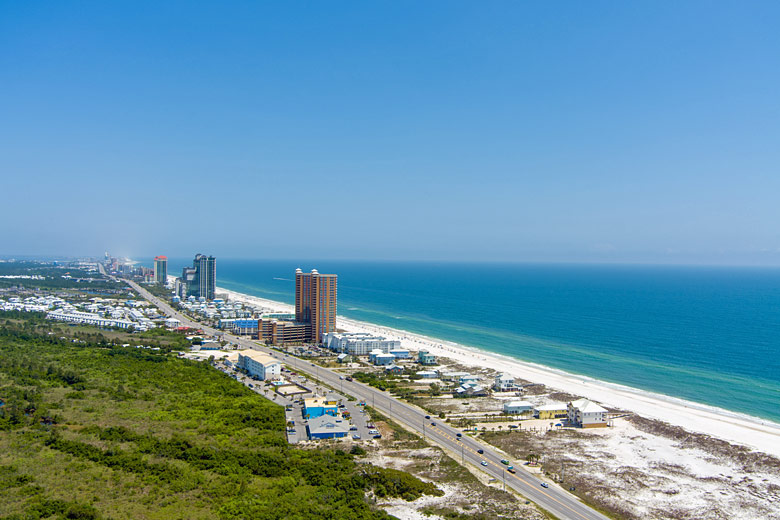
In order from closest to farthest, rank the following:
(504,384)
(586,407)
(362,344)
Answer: (586,407) → (504,384) → (362,344)

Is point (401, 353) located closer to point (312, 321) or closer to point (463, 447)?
point (312, 321)

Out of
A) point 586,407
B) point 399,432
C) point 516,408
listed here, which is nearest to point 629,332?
point 586,407

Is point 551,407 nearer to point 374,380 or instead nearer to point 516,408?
point 516,408

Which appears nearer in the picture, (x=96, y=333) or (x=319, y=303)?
(x=319, y=303)

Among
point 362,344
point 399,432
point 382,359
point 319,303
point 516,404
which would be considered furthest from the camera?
point 319,303

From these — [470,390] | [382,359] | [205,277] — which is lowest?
[470,390]

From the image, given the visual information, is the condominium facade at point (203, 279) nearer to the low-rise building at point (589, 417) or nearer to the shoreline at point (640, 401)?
the shoreline at point (640, 401)

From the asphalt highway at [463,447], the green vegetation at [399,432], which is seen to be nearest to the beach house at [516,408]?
the asphalt highway at [463,447]

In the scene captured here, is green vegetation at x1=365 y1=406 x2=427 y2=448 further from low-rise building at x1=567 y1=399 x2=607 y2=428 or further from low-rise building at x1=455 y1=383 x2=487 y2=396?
low-rise building at x1=567 y1=399 x2=607 y2=428

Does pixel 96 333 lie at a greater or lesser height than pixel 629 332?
lesser
